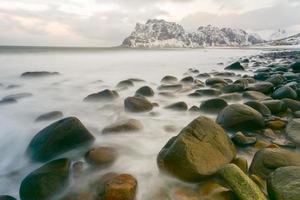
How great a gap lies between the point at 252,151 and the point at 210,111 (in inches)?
69.1

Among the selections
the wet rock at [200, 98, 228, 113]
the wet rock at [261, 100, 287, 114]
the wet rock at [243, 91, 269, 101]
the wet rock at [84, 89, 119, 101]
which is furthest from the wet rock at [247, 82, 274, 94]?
the wet rock at [84, 89, 119, 101]

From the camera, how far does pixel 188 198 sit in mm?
2777

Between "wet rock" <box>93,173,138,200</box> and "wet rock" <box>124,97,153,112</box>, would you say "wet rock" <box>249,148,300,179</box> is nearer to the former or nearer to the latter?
"wet rock" <box>93,173,138,200</box>

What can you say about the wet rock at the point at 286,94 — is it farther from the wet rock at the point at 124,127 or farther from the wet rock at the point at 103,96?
the wet rock at the point at 103,96

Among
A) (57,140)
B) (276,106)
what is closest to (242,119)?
(276,106)

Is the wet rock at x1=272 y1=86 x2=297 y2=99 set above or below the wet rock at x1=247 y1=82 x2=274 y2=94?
above

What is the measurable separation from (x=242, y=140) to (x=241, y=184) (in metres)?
1.43

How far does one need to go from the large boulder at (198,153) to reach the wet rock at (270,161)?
286 mm

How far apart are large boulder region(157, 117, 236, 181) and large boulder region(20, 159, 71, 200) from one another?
111 centimetres

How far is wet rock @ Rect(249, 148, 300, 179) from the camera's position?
117 inches

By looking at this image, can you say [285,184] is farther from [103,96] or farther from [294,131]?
[103,96]

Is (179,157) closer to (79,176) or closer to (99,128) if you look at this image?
(79,176)

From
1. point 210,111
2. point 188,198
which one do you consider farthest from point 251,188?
point 210,111

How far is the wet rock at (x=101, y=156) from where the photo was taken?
11.7 ft
